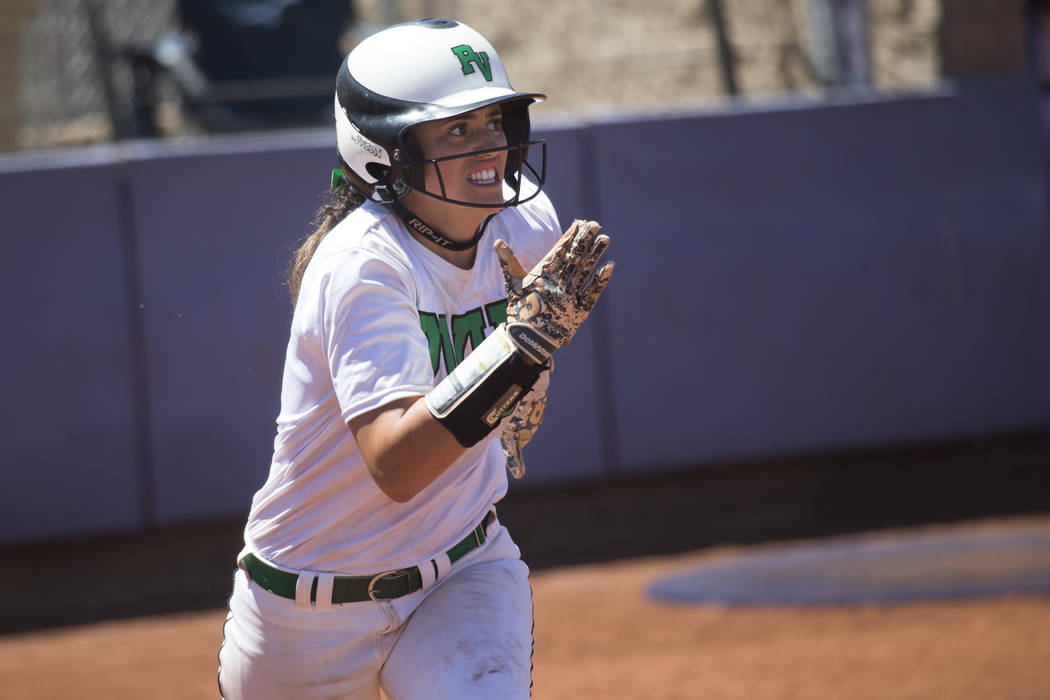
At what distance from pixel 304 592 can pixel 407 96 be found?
1.04 m

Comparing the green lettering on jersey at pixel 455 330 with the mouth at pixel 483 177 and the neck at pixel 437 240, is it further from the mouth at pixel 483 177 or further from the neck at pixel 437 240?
the mouth at pixel 483 177

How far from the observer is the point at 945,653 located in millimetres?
5602

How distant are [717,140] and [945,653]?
397 cm

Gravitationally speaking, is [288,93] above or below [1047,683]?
above

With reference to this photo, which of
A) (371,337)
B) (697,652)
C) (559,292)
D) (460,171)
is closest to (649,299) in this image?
(697,652)

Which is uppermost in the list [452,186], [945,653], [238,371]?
[452,186]

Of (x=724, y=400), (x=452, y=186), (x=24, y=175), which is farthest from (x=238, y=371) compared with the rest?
(x=452, y=186)

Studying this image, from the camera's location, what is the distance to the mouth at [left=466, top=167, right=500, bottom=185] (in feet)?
8.86

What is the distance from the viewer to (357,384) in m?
2.35

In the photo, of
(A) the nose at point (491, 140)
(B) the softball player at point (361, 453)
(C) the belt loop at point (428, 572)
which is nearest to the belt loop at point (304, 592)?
(B) the softball player at point (361, 453)

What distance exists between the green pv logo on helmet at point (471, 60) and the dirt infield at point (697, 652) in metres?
3.30

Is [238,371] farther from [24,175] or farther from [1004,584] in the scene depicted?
[1004,584]

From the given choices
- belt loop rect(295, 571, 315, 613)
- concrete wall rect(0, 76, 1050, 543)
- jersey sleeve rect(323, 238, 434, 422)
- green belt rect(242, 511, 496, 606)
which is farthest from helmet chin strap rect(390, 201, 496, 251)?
concrete wall rect(0, 76, 1050, 543)

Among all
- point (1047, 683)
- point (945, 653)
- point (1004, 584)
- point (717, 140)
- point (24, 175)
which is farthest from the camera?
point (717, 140)
